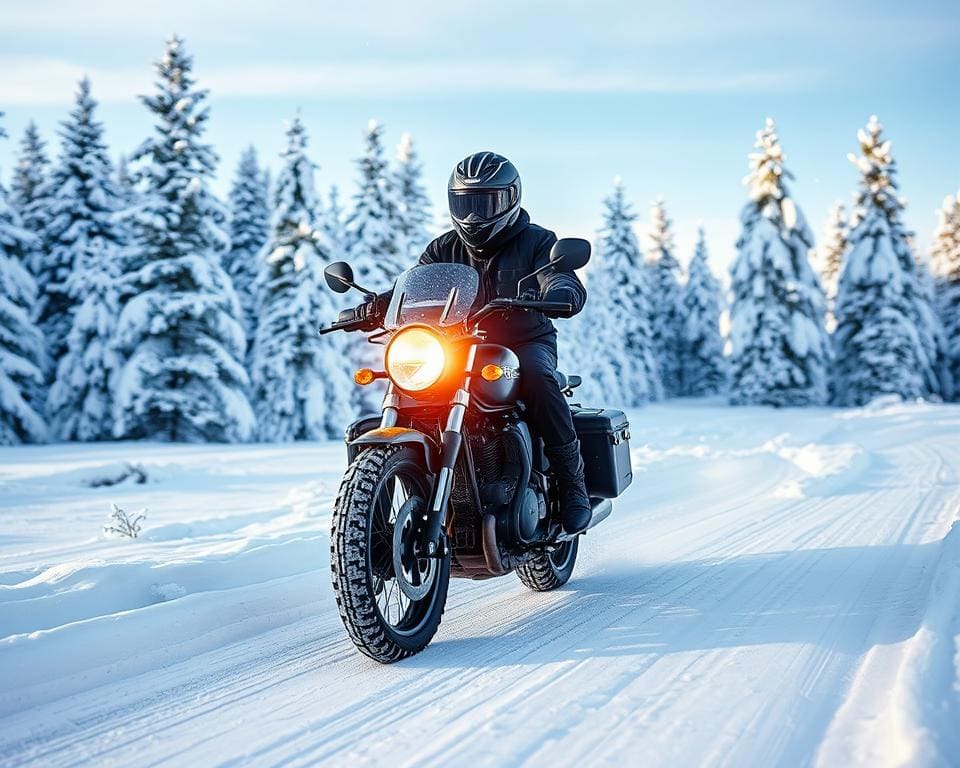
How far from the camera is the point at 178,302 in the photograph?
2373cm

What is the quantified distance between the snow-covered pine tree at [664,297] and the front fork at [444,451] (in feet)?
159

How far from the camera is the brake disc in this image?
3385 millimetres

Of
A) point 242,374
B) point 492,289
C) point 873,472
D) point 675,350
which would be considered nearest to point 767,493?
point 873,472

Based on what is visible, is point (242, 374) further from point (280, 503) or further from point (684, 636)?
point (684, 636)

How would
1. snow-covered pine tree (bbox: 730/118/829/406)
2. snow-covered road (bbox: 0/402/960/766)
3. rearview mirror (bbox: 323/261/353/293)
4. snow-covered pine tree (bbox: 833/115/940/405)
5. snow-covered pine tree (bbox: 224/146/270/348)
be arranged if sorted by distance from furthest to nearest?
snow-covered pine tree (bbox: 730/118/829/406) → snow-covered pine tree (bbox: 833/115/940/405) → snow-covered pine tree (bbox: 224/146/270/348) → rearview mirror (bbox: 323/261/353/293) → snow-covered road (bbox: 0/402/960/766)

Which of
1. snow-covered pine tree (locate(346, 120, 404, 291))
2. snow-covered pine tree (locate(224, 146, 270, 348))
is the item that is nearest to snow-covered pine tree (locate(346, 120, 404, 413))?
snow-covered pine tree (locate(346, 120, 404, 291))

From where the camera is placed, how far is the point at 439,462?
12.2 feet

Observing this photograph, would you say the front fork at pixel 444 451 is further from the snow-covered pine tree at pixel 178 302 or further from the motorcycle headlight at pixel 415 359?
the snow-covered pine tree at pixel 178 302

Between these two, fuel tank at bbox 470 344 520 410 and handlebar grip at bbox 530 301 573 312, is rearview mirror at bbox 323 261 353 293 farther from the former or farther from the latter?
handlebar grip at bbox 530 301 573 312

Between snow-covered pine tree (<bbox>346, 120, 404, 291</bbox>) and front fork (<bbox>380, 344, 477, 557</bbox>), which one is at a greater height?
snow-covered pine tree (<bbox>346, 120, 404, 291</bbox>)

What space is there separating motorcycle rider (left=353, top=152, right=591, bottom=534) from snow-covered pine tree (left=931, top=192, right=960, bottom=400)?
4161 centimetres

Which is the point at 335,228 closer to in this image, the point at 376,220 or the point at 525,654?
the point at 376,220

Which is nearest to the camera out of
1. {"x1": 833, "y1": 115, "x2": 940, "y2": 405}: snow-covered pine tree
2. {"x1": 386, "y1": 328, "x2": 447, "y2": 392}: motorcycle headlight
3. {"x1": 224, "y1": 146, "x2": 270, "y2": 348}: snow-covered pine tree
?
{"x1": 386, "y1": 328, "x2": 447, "y2": 392}: motorcycle headlight

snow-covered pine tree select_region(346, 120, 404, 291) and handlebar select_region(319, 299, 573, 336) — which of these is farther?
snow-covered pine tree select_region(346, 120, 404, 291)
